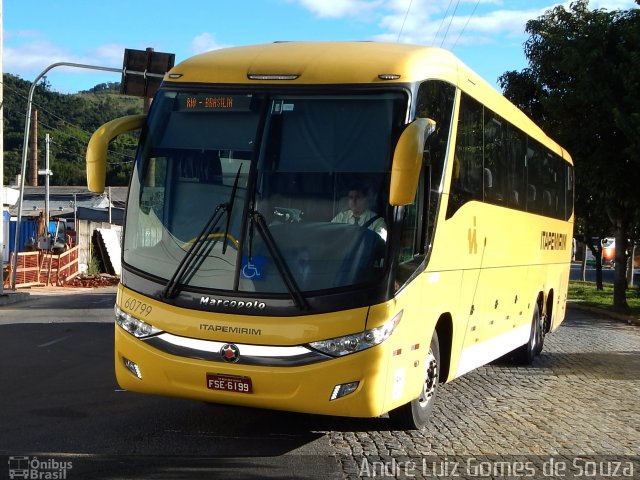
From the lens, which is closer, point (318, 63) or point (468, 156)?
point (318, 63)

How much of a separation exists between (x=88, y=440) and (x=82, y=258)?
99.2 feet

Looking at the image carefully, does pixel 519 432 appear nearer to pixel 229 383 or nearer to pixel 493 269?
pixel 493 269

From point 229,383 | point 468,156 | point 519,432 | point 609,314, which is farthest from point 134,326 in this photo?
A: point 609,314

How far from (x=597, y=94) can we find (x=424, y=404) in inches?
663

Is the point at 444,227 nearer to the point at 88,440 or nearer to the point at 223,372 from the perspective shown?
the point at 223,372

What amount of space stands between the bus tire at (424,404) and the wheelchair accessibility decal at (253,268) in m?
1.81

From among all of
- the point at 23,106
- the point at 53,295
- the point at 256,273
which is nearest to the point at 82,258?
the point at 53,295

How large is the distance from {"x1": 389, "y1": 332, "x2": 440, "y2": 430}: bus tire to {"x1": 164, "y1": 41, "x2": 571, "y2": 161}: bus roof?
243 cm

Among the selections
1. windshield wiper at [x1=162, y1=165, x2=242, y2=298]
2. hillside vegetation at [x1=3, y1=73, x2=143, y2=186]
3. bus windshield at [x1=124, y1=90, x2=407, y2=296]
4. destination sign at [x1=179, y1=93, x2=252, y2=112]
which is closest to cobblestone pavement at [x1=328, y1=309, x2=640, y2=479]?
bus windshield at [x1=124, y1=90, x2=407, y2=296]

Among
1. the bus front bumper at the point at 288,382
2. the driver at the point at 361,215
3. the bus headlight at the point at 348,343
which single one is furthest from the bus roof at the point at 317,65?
the bus front bumper at the point at 288,382

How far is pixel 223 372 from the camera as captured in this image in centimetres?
644

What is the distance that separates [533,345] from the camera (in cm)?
1266

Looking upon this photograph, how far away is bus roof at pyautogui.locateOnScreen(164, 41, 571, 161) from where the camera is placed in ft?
22.4

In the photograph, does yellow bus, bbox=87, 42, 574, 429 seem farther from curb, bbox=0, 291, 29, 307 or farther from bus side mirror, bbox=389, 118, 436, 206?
curb, bbox=0, 291, 29, 307
